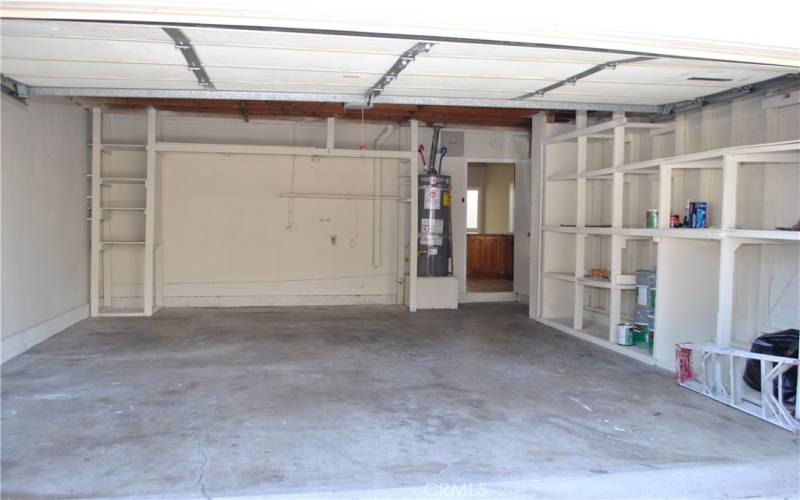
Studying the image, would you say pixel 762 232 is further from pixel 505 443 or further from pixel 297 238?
pixel 297 238

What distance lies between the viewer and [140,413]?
4047mm

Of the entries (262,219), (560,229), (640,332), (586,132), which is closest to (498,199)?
(262,219)

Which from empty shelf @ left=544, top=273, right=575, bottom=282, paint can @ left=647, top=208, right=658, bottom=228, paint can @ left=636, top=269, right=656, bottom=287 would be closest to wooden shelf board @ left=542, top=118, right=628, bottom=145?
paint can @ left=647, top=208, right=658, bottom=228

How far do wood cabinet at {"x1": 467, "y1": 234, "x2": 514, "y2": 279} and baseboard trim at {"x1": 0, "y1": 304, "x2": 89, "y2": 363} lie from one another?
26.0 ft

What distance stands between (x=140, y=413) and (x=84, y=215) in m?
4.65

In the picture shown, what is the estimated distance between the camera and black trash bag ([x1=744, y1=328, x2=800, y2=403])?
422 cm

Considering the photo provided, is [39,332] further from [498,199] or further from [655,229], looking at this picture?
[498,199]

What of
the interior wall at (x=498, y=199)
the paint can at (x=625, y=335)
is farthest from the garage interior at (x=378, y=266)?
the interior wall at (x=498, y=199)

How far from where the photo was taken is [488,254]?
1338 centimetres

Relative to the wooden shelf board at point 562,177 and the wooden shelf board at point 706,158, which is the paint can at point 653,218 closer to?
the wooden shelf board at point 706,158

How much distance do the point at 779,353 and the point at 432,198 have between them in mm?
5160

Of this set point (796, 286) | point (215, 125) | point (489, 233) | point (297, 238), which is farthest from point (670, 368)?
point (489, 233)

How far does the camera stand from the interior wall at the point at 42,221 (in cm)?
554

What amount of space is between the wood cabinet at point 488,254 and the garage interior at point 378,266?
9.55 ft
